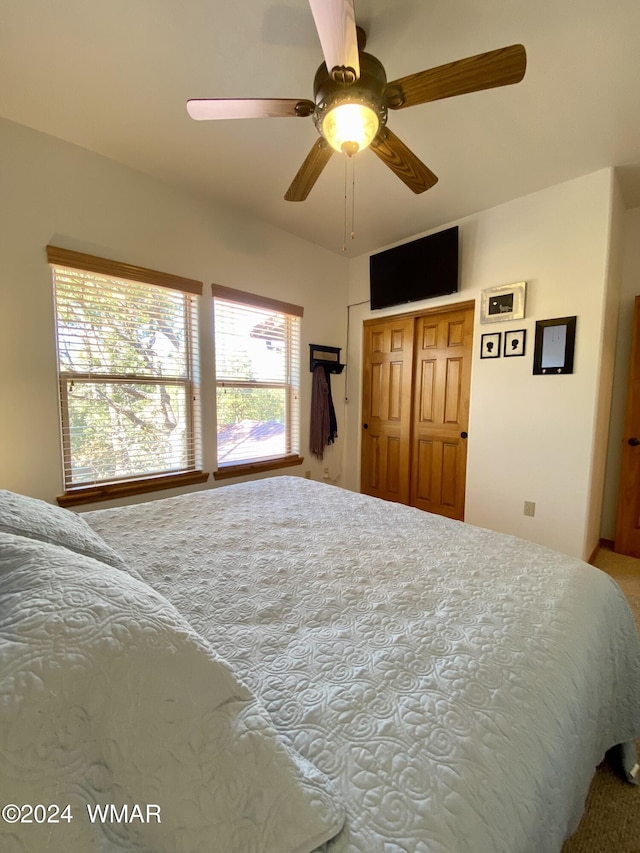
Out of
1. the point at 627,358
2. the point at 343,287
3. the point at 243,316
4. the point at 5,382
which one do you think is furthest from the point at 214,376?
the point at 627,358

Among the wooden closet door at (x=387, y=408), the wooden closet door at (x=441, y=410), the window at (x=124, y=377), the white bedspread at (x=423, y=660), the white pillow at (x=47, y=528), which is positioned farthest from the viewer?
the wooden closet door at (x=387, y=408)

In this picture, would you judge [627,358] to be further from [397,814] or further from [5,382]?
[5,382]

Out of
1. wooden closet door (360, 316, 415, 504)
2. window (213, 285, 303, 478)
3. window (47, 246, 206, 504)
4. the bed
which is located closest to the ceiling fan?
window (47, 246, 206, 504)

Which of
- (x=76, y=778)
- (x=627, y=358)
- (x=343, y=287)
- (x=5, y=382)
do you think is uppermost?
(x=343, y=287)

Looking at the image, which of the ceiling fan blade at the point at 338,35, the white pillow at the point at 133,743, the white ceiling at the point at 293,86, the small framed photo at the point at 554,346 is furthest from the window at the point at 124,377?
the small framed photo at the point at 554,346

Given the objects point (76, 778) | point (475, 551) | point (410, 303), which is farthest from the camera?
point (410, 303)

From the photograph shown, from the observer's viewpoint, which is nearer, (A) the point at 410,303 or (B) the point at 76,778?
(B) the point at 76,778

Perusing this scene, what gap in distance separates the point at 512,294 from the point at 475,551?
89.9 inches

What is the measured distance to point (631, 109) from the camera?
1841 mm

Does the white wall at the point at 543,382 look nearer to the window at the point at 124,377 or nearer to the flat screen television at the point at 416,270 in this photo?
the flat screen television at the point at 416,270

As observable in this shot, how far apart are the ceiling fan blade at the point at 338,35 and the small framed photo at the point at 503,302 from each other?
206cm

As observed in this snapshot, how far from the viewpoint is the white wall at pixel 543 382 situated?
8.00 feet

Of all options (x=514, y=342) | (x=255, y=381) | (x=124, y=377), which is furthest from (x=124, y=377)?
(x=514, y=342)

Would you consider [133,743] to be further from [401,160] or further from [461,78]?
[401,160]
